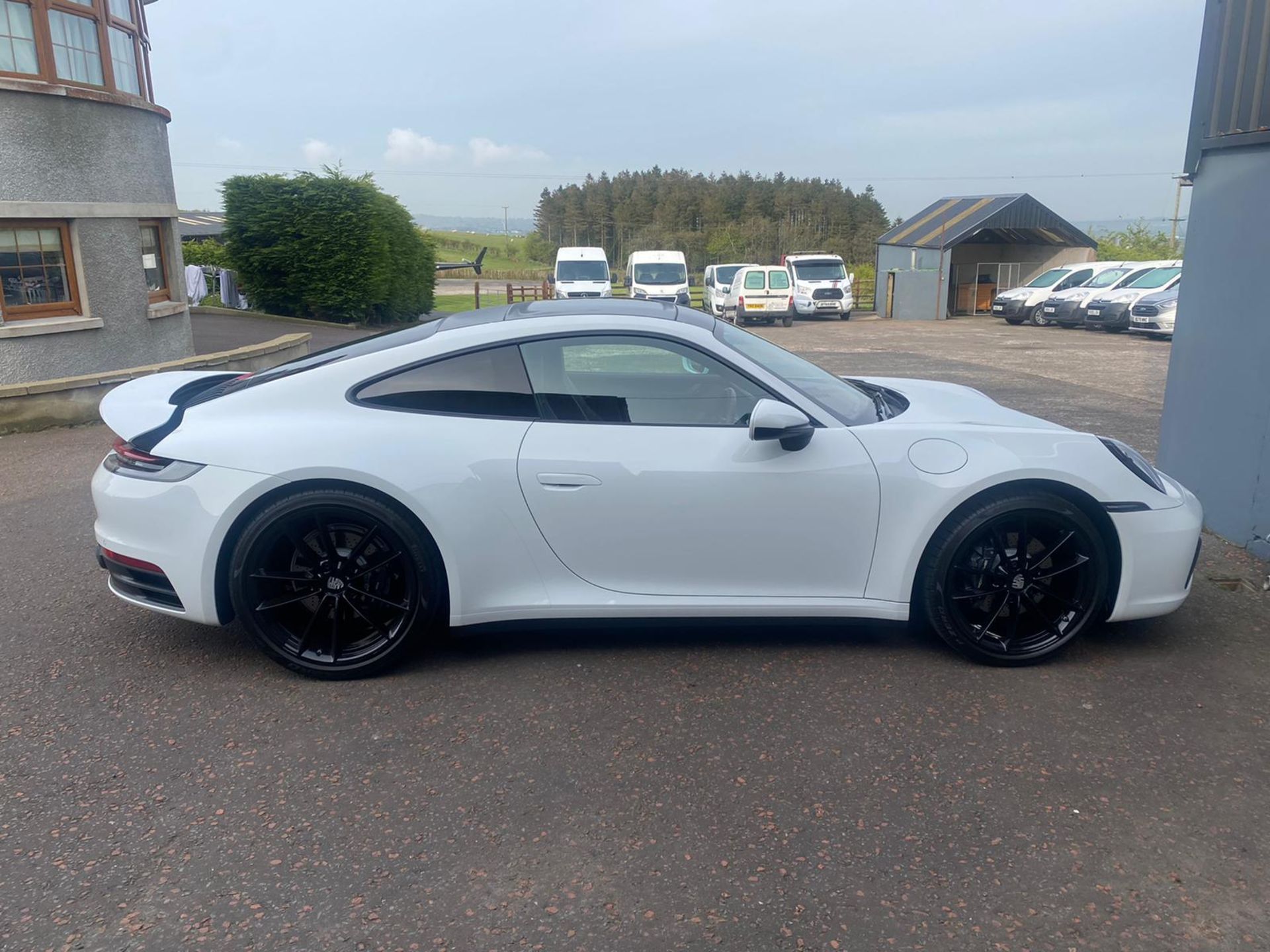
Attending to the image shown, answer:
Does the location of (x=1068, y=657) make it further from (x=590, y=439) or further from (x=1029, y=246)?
(x=1029, y=246)

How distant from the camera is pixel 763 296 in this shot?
95.2ft

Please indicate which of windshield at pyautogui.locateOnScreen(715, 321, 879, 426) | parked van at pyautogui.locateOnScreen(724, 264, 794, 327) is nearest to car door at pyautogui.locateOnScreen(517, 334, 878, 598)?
windshield at pyautogui.locateOnScreen(715, 321, 879, 426)

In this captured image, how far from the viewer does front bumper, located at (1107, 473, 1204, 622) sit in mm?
3869

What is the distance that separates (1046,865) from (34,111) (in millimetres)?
11743

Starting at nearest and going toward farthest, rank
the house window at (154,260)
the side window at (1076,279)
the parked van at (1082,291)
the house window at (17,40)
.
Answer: the house window at (17,40) → the house window at (154,260) → the parked van at (1082,291) → the side window at (1076,279)

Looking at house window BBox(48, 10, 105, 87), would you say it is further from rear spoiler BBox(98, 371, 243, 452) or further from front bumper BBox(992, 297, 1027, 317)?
front bumper BBox(992, 297, 1027, 317)

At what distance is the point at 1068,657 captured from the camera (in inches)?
159

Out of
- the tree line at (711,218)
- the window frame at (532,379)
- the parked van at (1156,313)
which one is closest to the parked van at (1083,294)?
the parked van at (1156,313)

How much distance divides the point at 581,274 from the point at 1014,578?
2581 centimetres

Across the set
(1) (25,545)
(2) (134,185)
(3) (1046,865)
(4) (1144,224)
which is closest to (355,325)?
(2) (134,185)

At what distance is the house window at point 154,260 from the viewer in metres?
12.7

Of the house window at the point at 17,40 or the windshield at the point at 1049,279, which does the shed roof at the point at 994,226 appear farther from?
the house window at the point at 17,40

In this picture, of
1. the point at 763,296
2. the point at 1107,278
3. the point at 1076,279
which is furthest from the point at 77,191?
the point at 1076,279

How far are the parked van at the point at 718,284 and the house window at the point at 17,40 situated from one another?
2332cm
